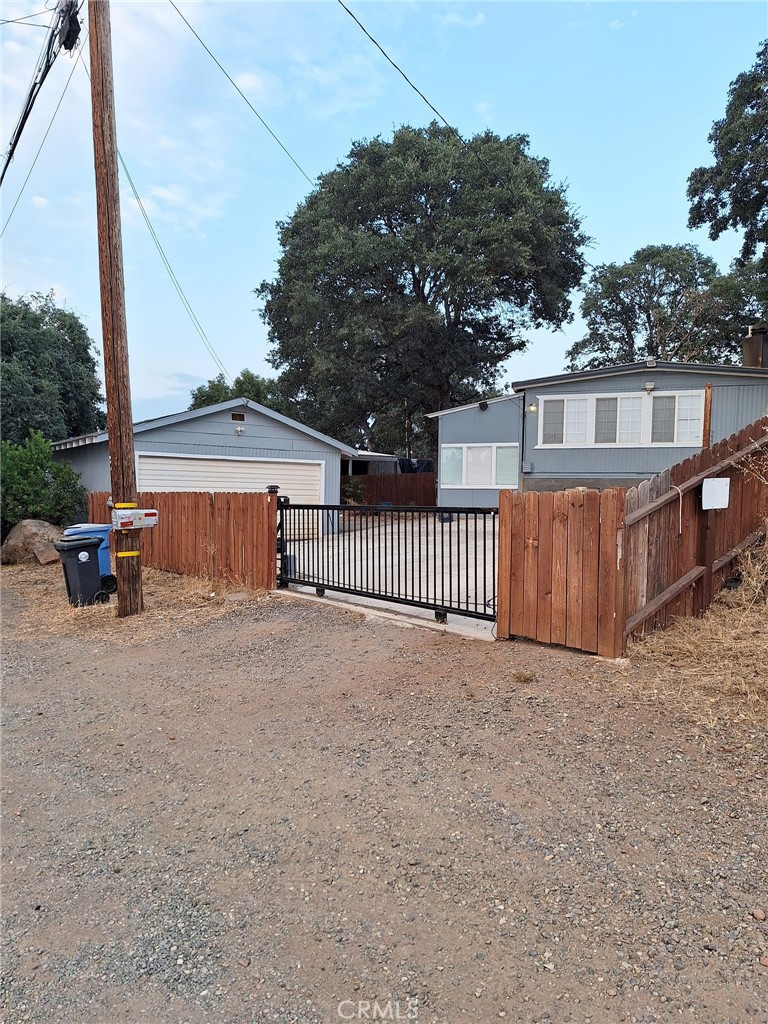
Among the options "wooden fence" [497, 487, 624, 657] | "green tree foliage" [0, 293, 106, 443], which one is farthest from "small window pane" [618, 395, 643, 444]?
"green tree foliage" [0, 293, 106, 443]

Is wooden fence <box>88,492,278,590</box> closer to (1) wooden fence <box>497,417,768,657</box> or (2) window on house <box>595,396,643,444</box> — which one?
(1) wooden fence <box>497,417,768,657</box>

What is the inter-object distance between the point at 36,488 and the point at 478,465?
11895 mm

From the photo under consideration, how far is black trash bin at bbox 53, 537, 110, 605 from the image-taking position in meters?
7.51

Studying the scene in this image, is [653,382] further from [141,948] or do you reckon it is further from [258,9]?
[141,948]

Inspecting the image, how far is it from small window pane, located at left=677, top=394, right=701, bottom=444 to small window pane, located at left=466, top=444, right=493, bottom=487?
528cm

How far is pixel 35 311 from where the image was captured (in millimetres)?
19219

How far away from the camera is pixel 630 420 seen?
15.3m

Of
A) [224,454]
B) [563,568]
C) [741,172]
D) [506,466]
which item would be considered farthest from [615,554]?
[741,172]

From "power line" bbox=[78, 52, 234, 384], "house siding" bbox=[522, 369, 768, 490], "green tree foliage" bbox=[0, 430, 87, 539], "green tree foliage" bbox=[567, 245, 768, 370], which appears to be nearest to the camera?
"power line" bbox=[78, 52, 234, 384]

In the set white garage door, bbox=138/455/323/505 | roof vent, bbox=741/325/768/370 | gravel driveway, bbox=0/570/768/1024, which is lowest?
gravel driveway, bbox=0/570/768/1024

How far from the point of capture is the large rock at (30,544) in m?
11.5

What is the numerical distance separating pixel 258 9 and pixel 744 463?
8.91 meters

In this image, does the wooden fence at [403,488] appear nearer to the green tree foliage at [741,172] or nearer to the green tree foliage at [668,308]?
the green tree foliage at [668,308]

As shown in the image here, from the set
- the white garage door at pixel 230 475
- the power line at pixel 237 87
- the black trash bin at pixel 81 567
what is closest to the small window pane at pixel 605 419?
the white garage door at pixel 230 475
